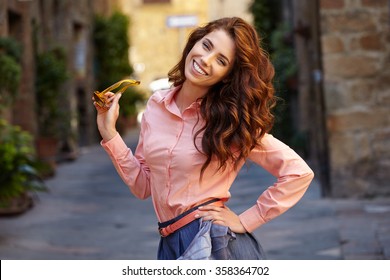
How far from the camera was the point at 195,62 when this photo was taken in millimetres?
2750

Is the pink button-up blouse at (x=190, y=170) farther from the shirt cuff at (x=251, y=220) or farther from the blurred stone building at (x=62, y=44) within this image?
the blurred stone building at (x=62, y=44)

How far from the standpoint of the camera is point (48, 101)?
14.6 m

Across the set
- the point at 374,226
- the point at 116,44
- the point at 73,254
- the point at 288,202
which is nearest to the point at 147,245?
the point at 73,254

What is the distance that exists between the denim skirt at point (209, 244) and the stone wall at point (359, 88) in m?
6.68

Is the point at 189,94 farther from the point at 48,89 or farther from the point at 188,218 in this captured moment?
the point at 48,89

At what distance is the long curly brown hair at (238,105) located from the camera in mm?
2701

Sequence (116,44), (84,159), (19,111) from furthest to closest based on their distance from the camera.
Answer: (116,44) → (84,159) → (19,111)

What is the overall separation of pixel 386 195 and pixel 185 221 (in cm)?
688

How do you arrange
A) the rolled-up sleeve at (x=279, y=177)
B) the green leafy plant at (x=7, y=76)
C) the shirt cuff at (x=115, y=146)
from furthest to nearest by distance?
the green leafy plant at (x=7, y=76) → the shirt cuff at (x=115, y=146) → the rolled-up sleeve at (x=279, y=177)

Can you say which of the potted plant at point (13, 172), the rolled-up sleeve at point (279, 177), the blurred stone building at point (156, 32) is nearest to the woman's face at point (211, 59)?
the rolled-up sleeve at point (279, 177)

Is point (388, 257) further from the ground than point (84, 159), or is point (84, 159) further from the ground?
point (388, 257)

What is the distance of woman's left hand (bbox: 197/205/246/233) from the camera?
2727mm

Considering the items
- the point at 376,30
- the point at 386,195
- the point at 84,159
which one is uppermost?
the point at 376,30
